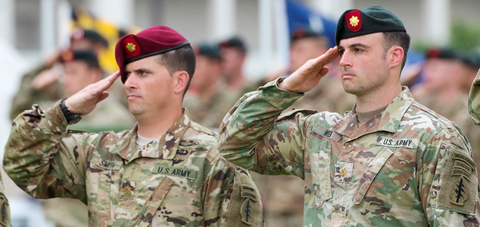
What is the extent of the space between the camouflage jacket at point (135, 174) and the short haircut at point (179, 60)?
0.31 meters

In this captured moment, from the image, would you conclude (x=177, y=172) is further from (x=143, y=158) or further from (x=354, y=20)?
(x=354, y=20)

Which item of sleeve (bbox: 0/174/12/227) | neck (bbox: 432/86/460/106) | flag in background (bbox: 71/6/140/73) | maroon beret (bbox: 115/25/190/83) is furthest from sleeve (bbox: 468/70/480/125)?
flag in background (bbox: 71/6/140/73)

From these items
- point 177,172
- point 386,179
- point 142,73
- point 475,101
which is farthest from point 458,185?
point 142,73

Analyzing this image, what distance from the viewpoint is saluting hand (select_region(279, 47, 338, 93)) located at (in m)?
3.43

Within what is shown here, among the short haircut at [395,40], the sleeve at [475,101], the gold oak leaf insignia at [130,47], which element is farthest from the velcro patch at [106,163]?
the sleeve at [475,101]

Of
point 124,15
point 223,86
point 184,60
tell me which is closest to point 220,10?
point 124,15

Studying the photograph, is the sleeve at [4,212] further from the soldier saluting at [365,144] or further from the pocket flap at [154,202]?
the soldier saluting at [365,144]

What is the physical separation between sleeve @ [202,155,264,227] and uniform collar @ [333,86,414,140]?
0.69 metres

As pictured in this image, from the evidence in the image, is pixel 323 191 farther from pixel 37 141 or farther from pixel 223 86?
pixel 223 86

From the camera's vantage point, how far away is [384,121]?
11.0 ft

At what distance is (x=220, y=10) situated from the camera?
28.0m

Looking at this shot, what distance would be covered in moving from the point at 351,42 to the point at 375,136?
1.64 ft

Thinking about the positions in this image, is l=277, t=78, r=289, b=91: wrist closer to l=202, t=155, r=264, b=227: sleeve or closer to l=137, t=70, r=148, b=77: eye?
l=202, t=155, r=264, b=227: sleeve

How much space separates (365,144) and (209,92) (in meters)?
6.58
